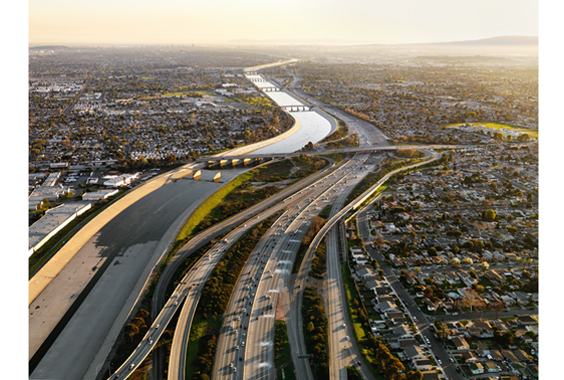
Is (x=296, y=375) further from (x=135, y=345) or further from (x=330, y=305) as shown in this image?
(x=135, y=345)

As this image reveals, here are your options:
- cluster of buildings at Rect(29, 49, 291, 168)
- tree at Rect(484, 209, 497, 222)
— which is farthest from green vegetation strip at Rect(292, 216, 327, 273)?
cluster of buildings at Rect(29, 49, 291, 168)

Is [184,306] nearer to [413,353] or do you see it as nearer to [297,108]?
[413,353]

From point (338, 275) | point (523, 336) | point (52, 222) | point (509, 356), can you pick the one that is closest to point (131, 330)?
point (338, 275)

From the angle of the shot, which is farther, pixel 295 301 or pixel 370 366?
pixel 295 301

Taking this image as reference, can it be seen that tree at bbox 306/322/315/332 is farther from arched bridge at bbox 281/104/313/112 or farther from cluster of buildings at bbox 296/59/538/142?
arched bridge at bbox 281/104/313/112

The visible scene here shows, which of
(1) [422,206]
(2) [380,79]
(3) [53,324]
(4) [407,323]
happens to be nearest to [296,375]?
(4) [407,323]

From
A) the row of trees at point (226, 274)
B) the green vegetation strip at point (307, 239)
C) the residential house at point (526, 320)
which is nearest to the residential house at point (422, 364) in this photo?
the residential house at point (526, 320)

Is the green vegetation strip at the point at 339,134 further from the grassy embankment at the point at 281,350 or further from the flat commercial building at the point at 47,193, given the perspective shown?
the grassy embankment at the point at 281,350
